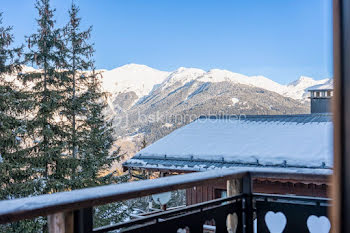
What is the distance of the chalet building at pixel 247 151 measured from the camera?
5.04 meters

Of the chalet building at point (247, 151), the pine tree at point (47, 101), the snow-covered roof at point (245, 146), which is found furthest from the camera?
the pine tree at point (47, 101)

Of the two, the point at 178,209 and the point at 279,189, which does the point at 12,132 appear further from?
the point at 178,209

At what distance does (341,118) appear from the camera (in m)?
0.40

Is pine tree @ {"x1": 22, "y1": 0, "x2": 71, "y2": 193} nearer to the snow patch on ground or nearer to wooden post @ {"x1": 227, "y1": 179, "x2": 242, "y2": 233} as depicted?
wooden post @ {"x1": 227, "y1": 179, "x2": 242, "y2": 233}

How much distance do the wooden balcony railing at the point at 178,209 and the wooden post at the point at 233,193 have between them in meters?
0.01

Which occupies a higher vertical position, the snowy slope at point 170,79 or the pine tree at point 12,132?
the snowy slope at point 170,79

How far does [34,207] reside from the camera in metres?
0.81

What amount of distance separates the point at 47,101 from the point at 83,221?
28.8 ft

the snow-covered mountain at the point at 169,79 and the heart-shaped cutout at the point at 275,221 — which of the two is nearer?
the heart-shaped cutout at the point at 275,221

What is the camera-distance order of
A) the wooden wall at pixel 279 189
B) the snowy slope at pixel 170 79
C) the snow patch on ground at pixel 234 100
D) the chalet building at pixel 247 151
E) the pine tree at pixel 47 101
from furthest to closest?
the snowy slope at pixel 170 79, the snow patch on ground at pixel 234 100, the pine tree at pixel 47 101, the chalet building at pixel 247 151, the wooden wall at pixel 279 189

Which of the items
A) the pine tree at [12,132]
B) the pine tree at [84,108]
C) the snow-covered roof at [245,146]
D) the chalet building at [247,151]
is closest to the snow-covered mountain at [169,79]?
the pine tree at [84,108]

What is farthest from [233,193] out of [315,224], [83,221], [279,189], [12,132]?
[12,132]

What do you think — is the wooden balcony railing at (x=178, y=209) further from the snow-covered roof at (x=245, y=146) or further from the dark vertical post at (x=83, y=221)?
the snow-covered roof at (x=245, y=146)

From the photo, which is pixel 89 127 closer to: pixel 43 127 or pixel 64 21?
pixel 43 127
